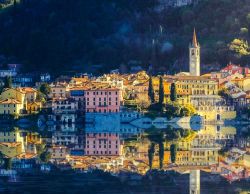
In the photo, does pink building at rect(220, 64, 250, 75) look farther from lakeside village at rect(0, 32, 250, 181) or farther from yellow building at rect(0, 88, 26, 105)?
yellow building at rect(0, 88, 26, 105)

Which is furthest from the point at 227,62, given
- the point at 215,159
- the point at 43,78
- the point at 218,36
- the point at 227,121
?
the point at 215,159

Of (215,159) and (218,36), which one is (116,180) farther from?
(218,36)

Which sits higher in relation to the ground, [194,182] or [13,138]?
[13,138]

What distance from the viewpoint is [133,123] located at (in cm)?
8325

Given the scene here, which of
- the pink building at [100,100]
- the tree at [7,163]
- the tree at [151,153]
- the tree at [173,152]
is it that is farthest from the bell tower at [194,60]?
the tree at [7,163]

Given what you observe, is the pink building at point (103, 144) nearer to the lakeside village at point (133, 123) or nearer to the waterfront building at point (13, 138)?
the lakeside village at point (133, 123)

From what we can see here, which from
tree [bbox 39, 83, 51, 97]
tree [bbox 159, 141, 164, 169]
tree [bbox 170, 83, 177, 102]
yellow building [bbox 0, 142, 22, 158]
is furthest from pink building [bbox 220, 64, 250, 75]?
tree [bbox 159, 141, 164, 169]

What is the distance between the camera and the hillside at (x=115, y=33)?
120 meters

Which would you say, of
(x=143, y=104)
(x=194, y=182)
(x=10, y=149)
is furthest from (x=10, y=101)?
(x=194, y=182)

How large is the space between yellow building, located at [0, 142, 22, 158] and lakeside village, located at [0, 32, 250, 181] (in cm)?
5

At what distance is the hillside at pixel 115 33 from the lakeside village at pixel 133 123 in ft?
31.6

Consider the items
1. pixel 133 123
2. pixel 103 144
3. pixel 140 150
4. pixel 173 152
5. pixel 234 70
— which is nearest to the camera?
pixel 173 152

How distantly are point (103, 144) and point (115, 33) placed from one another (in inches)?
2983

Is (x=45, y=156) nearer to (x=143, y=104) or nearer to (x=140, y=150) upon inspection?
(x=140, y=150)
